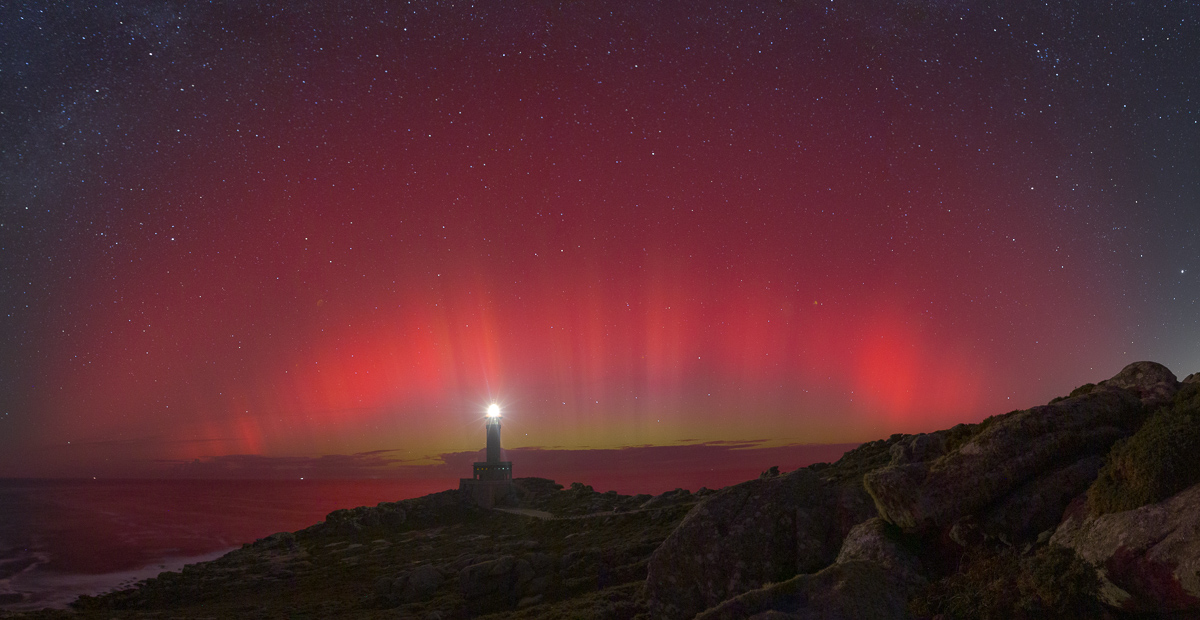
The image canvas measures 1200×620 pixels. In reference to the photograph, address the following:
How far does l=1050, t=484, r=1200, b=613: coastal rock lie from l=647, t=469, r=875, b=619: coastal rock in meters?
5.19

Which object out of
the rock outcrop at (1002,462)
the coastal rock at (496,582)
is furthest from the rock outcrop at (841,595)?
the coastal rock at (496,582)

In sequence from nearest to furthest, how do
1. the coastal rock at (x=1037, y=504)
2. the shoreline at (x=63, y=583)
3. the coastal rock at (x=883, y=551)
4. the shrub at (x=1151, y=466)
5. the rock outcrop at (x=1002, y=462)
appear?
the shrub at (x=1151, y=466)
the coastal rock at (x=1037, y=504)
the coastal rock at (x=883, y=551)
the rock outcrop at (x=1002, y=462)
the shoreline at (x=63, y=583)

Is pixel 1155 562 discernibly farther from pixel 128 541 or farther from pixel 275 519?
pixel 275 519

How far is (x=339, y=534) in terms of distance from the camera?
167 feet

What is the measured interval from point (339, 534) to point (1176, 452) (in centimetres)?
5208

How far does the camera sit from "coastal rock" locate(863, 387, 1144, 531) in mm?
11891

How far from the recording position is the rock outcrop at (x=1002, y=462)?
39.0 ft

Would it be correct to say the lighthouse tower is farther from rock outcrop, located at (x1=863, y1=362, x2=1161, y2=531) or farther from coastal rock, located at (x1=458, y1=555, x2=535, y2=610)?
rock outcrop, located at (x1=863, y1=362, x2=1161, y2=531)

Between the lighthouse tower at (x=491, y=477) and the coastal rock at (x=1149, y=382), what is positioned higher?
the coastal rock at (x=1149, y=382)

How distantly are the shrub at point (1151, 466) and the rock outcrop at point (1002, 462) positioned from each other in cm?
88

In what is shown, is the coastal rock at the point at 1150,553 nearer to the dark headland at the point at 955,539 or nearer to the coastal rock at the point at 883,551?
the dark headland at the point at 955,539

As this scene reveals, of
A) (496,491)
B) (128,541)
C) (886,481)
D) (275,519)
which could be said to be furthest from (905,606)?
(275,519)

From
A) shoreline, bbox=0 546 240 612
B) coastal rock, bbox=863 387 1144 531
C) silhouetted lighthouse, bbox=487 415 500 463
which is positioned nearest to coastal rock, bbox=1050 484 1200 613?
coastal rock, bbox=863 387 1144 531

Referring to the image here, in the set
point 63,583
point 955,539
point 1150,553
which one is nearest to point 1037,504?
point 955,539
